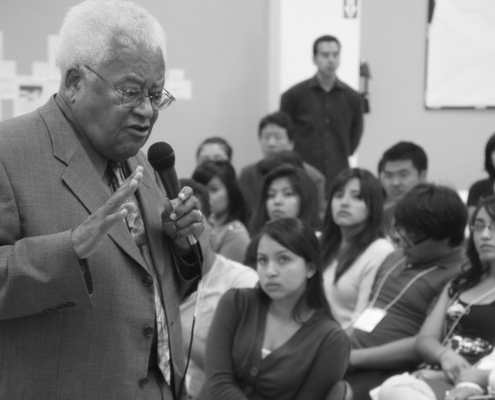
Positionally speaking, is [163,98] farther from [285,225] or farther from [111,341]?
[285,225]

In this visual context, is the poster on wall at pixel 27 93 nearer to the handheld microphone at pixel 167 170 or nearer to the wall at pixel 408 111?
the wall at pixel 408 111

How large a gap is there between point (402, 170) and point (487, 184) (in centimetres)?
44

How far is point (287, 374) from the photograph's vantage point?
2.32 m

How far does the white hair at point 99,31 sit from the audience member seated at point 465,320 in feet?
5.22

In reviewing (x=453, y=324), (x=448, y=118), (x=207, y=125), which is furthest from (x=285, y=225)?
(x=448, y=118)

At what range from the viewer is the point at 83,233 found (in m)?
1.16

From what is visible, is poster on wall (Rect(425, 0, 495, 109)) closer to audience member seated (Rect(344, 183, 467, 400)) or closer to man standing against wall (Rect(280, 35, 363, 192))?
man standing against wall (Rect(280, 35, 363, 192))

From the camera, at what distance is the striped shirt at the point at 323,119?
574 cm

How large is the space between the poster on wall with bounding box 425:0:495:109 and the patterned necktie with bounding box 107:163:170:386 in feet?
18.7

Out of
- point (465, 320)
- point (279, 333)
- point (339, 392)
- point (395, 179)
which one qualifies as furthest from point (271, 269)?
point (395, 179)

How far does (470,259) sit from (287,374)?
870mm

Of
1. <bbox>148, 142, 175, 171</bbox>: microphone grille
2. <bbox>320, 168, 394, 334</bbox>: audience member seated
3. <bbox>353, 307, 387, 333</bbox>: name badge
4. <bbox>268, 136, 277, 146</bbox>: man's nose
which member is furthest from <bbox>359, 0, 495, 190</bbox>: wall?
<bbox>148, 142, 175, 171</bbox>: microphone grille

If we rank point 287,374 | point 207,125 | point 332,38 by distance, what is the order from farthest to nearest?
1. point 207,125
2. point 332,38
3. point 287,374

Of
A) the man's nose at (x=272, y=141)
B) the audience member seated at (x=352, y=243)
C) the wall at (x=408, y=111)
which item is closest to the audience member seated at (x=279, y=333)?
the audience member seated at (x=352, y=243)
